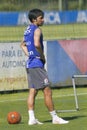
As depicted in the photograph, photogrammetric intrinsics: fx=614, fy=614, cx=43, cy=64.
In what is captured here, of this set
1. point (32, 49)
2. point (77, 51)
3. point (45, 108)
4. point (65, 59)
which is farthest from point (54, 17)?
point (32, 49)

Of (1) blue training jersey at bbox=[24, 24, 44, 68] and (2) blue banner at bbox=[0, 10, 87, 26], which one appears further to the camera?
(2) blue banner at bbox=[0, 10, 87, 26]

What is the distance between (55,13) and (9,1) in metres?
5.07

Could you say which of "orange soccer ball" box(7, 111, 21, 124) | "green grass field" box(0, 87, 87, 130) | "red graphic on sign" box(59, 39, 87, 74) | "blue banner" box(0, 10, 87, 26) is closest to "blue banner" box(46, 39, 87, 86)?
"red graphic on sign" box(59, 39, 87, 74)

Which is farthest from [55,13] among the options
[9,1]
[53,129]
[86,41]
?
[53,129]

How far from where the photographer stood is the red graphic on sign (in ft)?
55.4

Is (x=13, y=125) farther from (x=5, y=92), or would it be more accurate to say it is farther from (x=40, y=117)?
(x=5, y=92)

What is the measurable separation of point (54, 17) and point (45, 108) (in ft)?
100

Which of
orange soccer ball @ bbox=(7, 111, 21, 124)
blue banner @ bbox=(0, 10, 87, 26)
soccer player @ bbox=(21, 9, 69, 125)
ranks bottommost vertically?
blue banner @ bbox=(0, 10, 87, 26)

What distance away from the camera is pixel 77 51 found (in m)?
17.0

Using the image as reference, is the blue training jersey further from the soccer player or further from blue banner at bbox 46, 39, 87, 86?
blue banner at bbox 46, 39, 87, 86

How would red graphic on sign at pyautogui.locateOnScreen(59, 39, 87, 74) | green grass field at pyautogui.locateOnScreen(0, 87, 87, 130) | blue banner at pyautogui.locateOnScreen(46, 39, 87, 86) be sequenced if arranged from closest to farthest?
1. green grass field at pyautogui.locateOnScreen(0, 87, 87, 130)
2. blue banner at pyautogui.locateOnScreen(46, 39, 87, 86)
3. red graphic on sign at pyautogui.locateOnScreen(59, 39, 87, 74)

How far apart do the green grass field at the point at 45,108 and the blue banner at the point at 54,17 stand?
78.2ft

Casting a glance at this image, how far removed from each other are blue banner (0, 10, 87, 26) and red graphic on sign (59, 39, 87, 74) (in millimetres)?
22134

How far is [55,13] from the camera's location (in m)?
43.2
